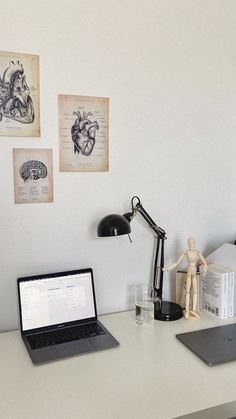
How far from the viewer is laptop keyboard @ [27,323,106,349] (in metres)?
1.29

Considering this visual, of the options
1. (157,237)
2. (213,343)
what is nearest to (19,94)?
(157,237)

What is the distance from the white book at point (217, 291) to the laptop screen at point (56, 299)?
A: 0.51 meters

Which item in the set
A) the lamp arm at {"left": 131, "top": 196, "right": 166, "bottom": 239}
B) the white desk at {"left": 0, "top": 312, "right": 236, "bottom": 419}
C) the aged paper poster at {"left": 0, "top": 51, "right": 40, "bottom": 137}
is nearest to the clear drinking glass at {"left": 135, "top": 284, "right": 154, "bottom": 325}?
the white desk at {"left": 0, "top": 312, "right": 236, "bottom": 419}

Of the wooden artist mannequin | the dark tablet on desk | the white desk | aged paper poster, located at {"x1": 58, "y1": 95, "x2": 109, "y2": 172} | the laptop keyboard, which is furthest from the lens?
the wooden artist mannequin

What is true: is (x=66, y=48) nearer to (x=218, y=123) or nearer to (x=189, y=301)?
(x=218, y=123)

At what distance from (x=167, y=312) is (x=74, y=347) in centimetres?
45

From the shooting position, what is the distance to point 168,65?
1575 mm

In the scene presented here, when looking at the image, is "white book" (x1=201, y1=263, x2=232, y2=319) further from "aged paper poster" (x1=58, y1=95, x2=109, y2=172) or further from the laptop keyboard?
"aged paper poster" (x1=58, y1=95, x2=109, y2=172)

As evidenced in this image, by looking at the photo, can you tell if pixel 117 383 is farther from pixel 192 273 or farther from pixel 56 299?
pixel 192 273

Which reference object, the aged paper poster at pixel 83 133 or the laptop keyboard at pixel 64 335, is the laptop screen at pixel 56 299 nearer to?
the laptop keyboard at pixel 64 335

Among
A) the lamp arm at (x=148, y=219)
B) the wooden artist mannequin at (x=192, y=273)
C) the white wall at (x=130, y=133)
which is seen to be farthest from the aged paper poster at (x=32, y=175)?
the wooden artist mannequin at (x=192, y=273)

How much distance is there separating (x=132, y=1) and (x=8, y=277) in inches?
47.7

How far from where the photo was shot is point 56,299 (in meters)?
1.40

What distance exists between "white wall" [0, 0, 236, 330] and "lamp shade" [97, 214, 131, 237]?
142 millimetres
